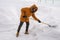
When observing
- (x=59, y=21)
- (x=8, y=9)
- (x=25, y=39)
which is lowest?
(x=25, y=39)

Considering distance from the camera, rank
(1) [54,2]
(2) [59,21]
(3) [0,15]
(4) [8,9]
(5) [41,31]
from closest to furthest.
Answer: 1. (5) [41,31]
2. (2) [59,21]
3. (3) [0,15]
4. (4) [8,9]
5. (1) [54,2]

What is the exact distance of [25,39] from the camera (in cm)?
271

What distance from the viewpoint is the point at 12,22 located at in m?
3.55

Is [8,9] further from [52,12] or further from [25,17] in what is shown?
[25,17]

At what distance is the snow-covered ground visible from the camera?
9.15 ft

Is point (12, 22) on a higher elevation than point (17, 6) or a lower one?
lower

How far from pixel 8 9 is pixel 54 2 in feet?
5.18

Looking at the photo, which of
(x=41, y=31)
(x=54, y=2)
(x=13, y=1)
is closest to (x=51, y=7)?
(x=54, y=2)

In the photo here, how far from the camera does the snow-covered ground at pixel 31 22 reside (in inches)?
110

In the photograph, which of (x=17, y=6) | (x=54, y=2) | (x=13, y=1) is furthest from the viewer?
(x=54, y=2)

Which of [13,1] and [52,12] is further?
[13,1]

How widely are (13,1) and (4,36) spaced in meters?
1.96

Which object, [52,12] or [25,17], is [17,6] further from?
[25,17]

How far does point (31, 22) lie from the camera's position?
3.56 m
